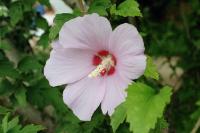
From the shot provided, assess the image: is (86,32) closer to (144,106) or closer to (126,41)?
(126,41)

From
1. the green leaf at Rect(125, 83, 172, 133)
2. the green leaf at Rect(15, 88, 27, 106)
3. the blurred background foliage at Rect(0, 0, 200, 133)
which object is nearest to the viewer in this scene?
the green leaf at Rect(125, 83, 172, 133)

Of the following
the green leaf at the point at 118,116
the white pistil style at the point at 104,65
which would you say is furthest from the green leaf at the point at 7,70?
the green leaf at the point at 118,116

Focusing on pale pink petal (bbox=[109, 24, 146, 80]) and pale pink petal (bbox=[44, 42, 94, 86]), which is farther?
pale pink petal (bbox=[44, 42, 94, 86])

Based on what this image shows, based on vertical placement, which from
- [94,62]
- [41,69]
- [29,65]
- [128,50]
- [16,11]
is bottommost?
[41,69]

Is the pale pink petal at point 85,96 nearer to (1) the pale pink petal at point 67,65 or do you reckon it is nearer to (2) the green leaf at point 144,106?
(1) the pale pink petal at point 67,65

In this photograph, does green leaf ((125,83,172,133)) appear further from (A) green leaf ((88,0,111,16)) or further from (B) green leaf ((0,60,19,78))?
(B) green leaf ((0,60,19,78))

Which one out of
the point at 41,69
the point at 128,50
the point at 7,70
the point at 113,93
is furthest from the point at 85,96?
the point at 41,69

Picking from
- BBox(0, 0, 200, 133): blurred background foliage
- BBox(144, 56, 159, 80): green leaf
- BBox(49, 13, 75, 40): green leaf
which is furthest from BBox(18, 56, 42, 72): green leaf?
BBox(144, 56, 159, 80): green leaf
